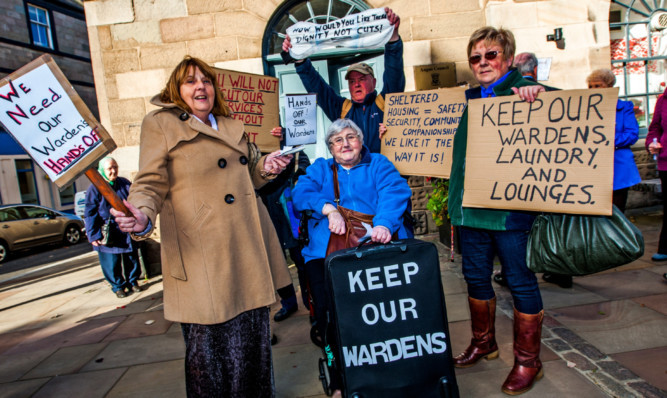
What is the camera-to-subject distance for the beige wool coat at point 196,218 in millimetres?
2012

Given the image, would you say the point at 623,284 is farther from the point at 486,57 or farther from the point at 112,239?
the point at 112,239

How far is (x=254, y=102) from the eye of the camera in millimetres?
3990

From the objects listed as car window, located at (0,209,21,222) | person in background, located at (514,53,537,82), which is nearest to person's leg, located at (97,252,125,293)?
person in background, located at (514,53,537,82)

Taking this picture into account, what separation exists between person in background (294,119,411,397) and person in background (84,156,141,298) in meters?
3.73

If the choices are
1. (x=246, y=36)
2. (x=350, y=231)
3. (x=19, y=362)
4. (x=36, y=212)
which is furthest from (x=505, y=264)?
(x=36, y=212)

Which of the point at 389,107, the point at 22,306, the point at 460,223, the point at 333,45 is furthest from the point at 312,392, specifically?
the point at 22,306

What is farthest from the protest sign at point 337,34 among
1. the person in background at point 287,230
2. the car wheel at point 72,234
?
the car wheel at point 72,234

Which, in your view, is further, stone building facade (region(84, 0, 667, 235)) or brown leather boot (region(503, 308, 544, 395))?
stone building facade (region(84, 0, 667, 235))

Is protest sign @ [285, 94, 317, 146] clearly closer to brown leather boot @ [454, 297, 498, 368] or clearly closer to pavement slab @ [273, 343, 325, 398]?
pavement slab @ [273, 343, 325, 398]

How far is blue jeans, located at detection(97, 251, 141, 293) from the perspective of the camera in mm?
5488

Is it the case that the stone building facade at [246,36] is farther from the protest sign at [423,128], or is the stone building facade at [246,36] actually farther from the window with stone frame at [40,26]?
the window with stone frame at [40,26]

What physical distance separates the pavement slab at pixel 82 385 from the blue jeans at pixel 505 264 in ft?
9.03

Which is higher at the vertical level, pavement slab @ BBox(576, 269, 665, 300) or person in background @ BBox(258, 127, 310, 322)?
person in background @ BBox(258, 127, 310, 322)

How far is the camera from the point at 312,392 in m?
2.68
